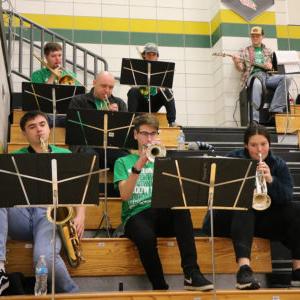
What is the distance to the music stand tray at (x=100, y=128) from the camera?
434 centimetres

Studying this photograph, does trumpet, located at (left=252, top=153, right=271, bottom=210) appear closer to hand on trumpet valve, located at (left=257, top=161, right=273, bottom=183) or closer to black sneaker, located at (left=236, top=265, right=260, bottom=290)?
hand on trumpet valve, located at (left=257, top=161, right=273, bottom=183)

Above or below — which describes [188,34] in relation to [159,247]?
above

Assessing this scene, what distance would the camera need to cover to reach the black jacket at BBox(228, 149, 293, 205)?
3.61m

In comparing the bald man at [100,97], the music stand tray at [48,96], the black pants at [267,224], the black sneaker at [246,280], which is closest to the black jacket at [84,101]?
the bald man at [100,97]

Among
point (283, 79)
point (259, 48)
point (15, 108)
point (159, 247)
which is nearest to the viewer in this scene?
point (159, 247)

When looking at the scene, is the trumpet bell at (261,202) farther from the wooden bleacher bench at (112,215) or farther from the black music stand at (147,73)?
the black music stand at (147,73)

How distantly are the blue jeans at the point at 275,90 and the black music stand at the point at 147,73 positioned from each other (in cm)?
173

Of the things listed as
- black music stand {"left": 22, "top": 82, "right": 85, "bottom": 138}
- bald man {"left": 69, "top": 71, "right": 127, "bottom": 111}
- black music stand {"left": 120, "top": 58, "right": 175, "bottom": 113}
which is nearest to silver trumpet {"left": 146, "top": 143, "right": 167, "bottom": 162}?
bald man {"left": 69, "top": 71, "right": 127, "bottom": 111}

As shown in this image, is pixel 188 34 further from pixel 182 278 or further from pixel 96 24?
pixel 182 278

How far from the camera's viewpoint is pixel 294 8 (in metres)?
9.02

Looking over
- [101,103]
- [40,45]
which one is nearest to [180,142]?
[101,103]

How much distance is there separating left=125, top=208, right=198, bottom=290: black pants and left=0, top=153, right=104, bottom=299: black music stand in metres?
0.65

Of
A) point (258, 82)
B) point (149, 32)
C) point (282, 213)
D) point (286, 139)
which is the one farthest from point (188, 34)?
point (282, 213)

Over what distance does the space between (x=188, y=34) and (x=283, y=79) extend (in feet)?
7.42
